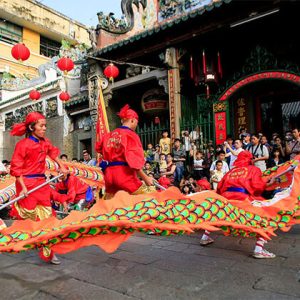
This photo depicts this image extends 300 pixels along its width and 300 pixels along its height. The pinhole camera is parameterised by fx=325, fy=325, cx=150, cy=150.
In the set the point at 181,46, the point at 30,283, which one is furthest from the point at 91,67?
the point at 30,283

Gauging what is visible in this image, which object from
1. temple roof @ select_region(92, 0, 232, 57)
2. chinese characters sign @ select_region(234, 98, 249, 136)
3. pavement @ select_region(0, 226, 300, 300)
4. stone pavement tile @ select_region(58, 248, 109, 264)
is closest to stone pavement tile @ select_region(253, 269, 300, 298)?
pavement @ select_region(0, 226, 300, 300)

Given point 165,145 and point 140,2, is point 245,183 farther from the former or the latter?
point 140,2

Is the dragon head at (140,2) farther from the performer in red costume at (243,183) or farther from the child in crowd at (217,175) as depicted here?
Answer: the performer in red costume at (243,183)

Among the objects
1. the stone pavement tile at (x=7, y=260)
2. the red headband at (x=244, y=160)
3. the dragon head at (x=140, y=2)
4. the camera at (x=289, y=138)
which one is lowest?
the stone pavement tile at (x=7, y=260)

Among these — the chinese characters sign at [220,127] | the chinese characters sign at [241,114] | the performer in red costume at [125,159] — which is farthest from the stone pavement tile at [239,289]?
the chinese characters sign at [241,114]

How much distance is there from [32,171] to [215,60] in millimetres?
8008

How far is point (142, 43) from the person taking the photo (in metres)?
10.6

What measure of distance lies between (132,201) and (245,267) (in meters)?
1.39

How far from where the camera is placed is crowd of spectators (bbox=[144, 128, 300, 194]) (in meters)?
6.84

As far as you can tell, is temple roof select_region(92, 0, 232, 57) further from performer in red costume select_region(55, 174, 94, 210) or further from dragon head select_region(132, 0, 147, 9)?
performer in red costume select_region(55, 174, 94, 210)

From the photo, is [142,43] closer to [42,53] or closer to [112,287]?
[112,287]

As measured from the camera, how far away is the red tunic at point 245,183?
12.8ft

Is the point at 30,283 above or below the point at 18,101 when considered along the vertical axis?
below

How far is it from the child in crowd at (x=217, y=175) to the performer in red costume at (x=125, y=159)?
3557 mm
